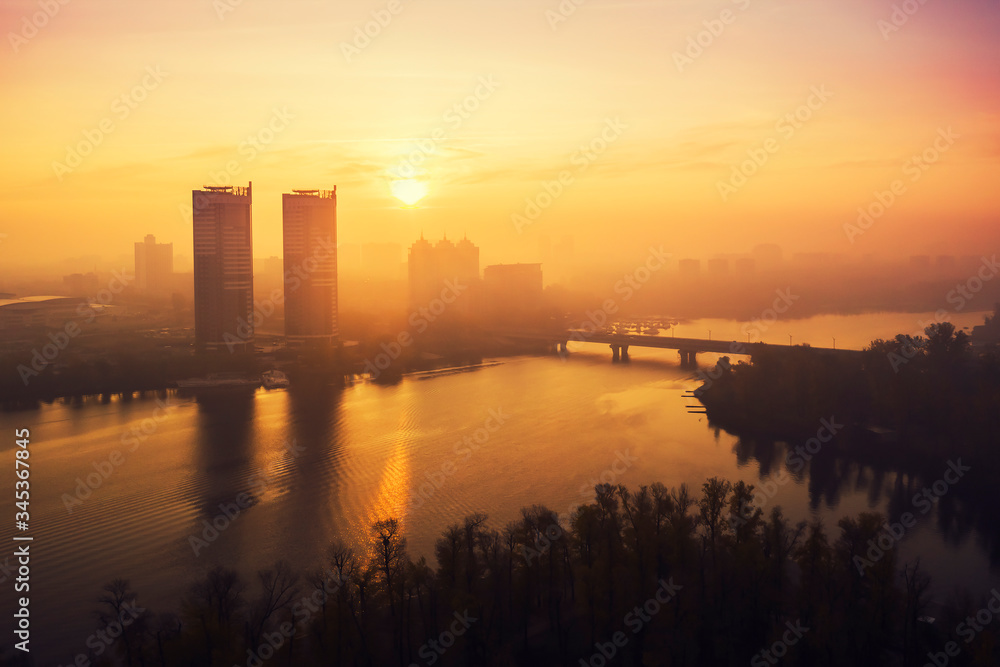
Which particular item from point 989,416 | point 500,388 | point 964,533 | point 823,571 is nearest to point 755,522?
point 823,571

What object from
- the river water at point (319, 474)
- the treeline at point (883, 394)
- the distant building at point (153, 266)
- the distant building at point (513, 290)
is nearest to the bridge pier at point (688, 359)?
the river water at point (319, 474)

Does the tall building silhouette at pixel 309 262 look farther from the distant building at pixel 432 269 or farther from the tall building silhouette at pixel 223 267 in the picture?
the distant building at pixel 432 269

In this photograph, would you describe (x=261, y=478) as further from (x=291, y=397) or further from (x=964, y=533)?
(x=964, y=533)

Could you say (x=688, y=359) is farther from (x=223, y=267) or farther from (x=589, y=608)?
(x=589, y=608)

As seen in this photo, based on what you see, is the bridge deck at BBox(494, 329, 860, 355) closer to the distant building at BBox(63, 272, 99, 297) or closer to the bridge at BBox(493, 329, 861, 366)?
the bridge at BBox(493, 329, 861, 366)

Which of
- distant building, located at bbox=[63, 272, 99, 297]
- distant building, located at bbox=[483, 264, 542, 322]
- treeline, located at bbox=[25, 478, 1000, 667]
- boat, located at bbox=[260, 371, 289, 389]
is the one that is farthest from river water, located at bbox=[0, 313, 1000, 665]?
distant building, located at bbox=[63, 272, 99, 297]

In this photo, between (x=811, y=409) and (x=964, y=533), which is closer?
(x=964, y=533)

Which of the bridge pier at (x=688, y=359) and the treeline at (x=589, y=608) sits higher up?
the bridge pier at (x=688, y=359)
